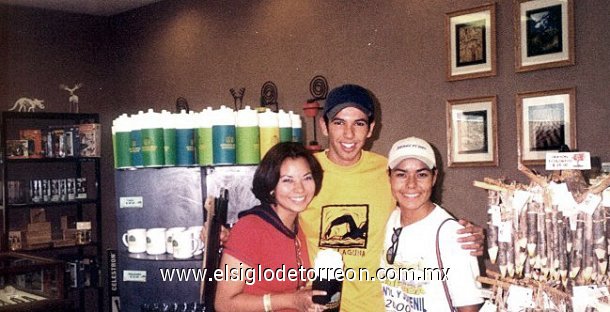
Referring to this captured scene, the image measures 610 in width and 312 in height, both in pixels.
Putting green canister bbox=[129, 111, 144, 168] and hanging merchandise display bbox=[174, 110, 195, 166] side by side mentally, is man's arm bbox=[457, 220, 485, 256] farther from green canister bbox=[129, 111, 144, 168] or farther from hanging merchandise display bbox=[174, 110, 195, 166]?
green canister bbox=[129, 111, 144, 168]

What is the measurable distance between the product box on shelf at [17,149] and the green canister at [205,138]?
2740mm

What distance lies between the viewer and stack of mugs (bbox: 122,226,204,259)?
2598 mm

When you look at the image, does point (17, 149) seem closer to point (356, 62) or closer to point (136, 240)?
point (136, 240)

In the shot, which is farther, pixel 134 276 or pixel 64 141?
pixel 64 141

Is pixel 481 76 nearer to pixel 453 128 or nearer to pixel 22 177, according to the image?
pixel 453 128

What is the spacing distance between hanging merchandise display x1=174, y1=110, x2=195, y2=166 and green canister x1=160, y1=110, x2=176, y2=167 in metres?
0.02

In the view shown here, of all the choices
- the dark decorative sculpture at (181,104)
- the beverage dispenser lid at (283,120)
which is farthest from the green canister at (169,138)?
the dark decorative sculpture at (181,104)

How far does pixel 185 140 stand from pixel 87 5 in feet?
10.4

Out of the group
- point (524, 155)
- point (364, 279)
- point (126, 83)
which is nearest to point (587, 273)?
point (364, 279)

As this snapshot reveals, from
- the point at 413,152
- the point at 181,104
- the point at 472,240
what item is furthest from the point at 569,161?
the point at 181,104

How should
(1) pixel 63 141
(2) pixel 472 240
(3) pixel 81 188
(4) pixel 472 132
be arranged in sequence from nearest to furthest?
(2) pixel 472 240 < (4) pixel 472 132 < (1) pixel 63 141 < (3) pixel 81 188

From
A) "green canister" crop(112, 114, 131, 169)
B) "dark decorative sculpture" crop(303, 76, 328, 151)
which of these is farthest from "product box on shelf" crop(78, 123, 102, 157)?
"green canister" crop(112, 114, 131, 169)

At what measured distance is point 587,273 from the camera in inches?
65.3

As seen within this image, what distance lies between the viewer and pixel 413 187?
1.97m
